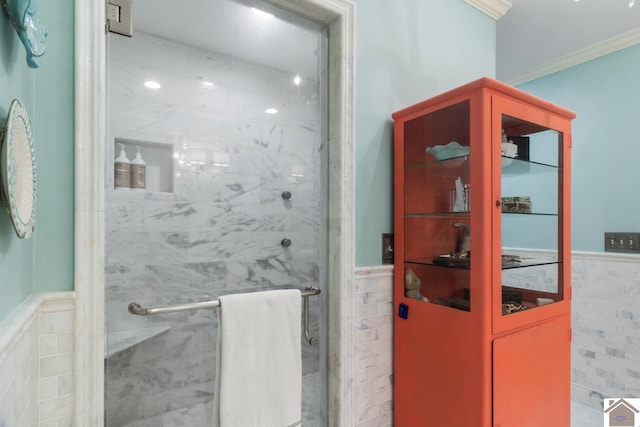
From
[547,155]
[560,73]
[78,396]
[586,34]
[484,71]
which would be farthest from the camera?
[560,73]

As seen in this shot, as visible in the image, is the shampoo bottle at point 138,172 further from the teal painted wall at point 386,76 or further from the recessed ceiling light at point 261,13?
the teal painted wall at point 386,76

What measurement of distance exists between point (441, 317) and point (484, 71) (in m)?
1.41

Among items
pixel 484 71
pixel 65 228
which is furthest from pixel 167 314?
pixel 484 71

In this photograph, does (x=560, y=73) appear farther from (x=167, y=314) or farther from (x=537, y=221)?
(x=167, y=314)

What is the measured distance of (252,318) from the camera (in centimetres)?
119

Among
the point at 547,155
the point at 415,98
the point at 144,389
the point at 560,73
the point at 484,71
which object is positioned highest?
the point at 560,73

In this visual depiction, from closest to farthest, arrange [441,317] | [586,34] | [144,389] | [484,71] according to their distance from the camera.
A: [144,389] < [441,317] < [484,71] < [586,34]

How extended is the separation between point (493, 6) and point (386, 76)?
2.97ft

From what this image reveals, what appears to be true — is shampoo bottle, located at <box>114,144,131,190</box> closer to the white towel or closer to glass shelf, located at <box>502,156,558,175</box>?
the white towel

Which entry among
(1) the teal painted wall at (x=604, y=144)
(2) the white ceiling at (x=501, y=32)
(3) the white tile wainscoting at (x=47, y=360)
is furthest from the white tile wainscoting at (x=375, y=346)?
(2) the white ceiling at (x=501, y=32)

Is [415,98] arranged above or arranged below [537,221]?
above

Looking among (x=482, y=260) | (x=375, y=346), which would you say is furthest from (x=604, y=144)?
(x=375, y=346)

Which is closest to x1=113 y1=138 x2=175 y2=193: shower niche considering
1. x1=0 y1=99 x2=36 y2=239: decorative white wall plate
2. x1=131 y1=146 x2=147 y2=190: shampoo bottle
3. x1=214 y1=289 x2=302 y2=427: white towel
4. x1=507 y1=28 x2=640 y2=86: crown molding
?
x1=131 y1=146 x2=147 y2=190: shampoo bottle

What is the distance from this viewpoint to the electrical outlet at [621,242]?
2186 millimetres
